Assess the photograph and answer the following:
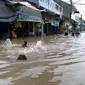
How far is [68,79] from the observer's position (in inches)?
302

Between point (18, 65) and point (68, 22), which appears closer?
point (18, 65)

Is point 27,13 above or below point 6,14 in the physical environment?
above

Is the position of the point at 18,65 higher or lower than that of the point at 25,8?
lower

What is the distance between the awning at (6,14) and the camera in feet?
74.3

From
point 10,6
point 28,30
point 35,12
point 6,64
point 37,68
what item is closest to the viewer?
point 37,68

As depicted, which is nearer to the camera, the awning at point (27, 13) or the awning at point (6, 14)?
the awning at point (6, 14)

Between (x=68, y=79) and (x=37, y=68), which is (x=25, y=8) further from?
(x=68, y=79)

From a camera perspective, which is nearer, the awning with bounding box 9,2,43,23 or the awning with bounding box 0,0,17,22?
the awning with bounding box 0,0,17,22

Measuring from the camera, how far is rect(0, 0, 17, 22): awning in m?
22.7

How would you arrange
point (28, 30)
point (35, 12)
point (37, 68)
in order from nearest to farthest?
point (37, 68)
point (35, 12)
point (28, 30)

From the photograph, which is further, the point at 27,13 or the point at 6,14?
the point at 27,13

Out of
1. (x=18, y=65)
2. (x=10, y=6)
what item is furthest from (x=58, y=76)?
(x=10, y=6)

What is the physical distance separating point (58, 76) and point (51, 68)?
52.8 inches

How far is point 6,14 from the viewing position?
76.5 feet
